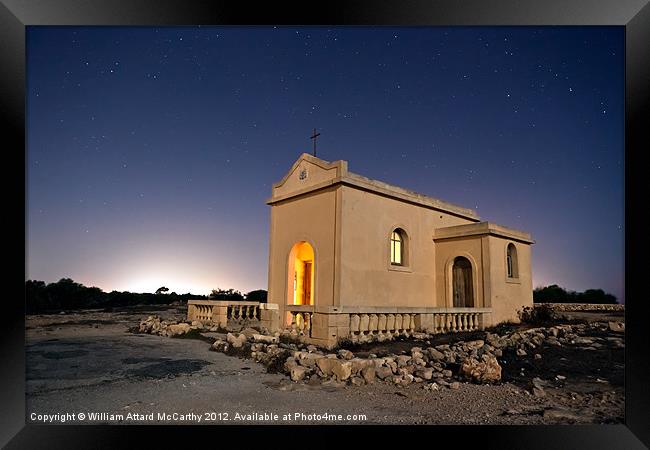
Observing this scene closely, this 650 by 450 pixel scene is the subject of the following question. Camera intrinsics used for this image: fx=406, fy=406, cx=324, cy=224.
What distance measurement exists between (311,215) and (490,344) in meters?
5.09

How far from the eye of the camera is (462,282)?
1216 cm

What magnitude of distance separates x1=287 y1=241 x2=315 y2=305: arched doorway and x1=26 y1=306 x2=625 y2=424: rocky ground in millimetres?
3946

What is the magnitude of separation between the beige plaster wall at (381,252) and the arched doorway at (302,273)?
1.94 metres

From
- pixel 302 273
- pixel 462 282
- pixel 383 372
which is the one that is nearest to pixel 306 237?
pixel 302 273

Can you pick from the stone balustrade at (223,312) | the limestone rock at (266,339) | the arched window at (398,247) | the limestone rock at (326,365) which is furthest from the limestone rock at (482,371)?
the arched window at (398,247)

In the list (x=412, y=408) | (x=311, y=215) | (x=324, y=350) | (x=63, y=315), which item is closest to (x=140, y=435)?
(x=412, y=408)

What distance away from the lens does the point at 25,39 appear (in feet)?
14.8

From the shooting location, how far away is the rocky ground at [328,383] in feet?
13.9

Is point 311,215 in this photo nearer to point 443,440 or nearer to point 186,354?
point 186,354

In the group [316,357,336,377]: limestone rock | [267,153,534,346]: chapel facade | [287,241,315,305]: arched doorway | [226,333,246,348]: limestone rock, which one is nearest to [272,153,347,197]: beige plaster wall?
[267,153,534,346]: chapel facade

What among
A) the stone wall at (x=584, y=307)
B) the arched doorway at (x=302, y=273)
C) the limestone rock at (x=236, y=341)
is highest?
the arched doorway at (x=302, y=273)

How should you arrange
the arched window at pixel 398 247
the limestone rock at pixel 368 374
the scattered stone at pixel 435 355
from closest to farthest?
the limestone rock at pixel 368 374
the scattered stone at pixel 435 355
the arched window at pixel 398 247

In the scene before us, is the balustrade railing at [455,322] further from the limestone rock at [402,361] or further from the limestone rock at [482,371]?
the limestone rock at [482,371]

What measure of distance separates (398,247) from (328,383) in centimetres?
685
